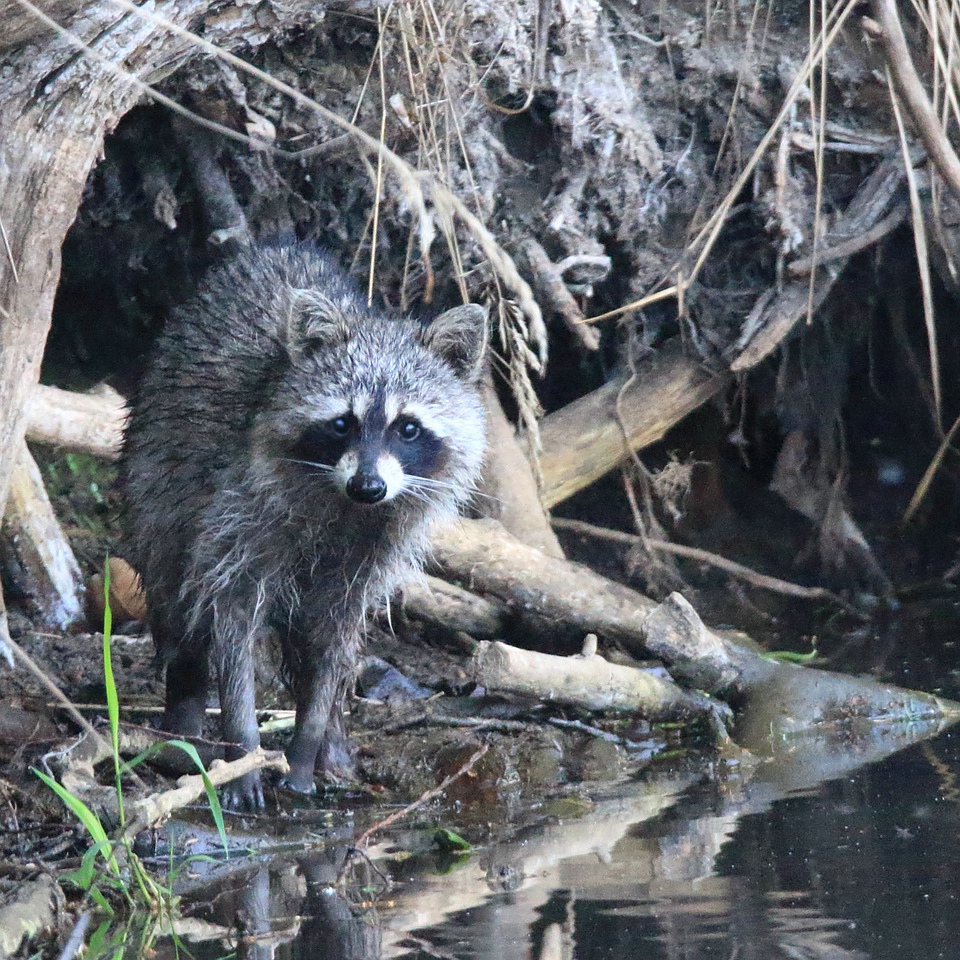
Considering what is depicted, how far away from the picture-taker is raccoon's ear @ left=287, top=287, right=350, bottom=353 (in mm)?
3600

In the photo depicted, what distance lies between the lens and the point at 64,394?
4.70 m

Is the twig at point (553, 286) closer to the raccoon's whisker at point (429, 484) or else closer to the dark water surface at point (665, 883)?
the raccoon's whisker at point (429, 484)

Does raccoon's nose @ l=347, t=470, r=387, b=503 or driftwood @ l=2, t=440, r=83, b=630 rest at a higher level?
driftwood @ l=2, t=440, r=83, b=630

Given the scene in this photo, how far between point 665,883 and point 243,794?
1.25 metres

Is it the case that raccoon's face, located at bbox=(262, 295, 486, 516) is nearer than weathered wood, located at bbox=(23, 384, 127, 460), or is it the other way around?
raccoon's face, located at bbox=(262, 295, 486, 516)

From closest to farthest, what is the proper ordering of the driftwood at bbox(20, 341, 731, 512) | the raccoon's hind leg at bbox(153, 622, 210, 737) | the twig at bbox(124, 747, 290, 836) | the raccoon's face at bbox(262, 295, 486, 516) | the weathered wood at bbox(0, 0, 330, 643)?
the twig at bbox(124, 747, 290, 836) → the weathered wood at bbox(0, 0, 330, 643) → the raccoon's face at bbox(262, 295, 486, 516) → the raccoon's hind leg at bbox(153, 622, 210, 737) → the driftwood at bbox(20, 341, 731, 512)

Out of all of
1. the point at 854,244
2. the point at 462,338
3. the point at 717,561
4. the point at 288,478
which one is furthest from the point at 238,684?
the point at 854,244

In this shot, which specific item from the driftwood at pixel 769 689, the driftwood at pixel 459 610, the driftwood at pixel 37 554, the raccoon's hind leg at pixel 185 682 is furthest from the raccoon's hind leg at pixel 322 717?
the driftwood at pixel 37 554

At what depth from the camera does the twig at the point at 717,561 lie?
5137mm

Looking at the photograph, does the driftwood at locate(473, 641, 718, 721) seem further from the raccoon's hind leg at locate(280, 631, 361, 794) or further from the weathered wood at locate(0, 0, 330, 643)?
the weathered wood at locate(0, 0, 330, 643)

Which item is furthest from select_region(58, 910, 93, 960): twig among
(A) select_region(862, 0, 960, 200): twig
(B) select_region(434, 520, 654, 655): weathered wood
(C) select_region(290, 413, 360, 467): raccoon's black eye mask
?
(A) select_region(862, 0, 960, 200): twig

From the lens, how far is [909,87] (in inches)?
108

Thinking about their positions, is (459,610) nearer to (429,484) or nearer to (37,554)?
(429,484)

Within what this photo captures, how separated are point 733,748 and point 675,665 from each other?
12.0 inches
